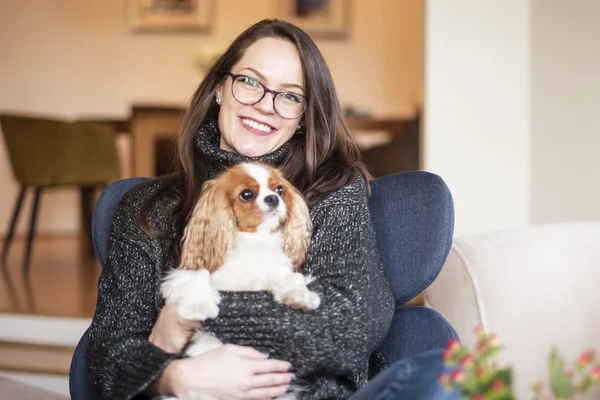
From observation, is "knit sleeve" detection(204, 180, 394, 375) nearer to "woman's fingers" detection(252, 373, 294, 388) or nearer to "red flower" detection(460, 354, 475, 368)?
"woman's fingers" detection(252, 373, 294, 388)

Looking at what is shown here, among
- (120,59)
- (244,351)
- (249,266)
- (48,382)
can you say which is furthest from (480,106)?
(120,59)

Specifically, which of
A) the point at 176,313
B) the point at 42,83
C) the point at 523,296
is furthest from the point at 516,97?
the point at 42,83

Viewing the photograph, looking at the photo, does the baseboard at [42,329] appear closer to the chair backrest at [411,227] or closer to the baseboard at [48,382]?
the baseboard at [48,382]

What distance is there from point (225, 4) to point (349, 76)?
1.47 meters

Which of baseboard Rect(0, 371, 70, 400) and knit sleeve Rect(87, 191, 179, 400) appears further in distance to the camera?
baseboard Rect(0, 371, 70, 400)

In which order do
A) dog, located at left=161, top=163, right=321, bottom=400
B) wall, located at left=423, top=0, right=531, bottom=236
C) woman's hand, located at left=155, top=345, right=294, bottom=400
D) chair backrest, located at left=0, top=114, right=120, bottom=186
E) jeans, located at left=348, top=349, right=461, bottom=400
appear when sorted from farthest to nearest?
chair backrest, located at left=0, top=114, right=120, bottom=186
wall, located at left=423, top=0, right=531, bottom=236
dog, located at left=161, top=163, right=321, bottom=400
woman's hand, located at left=155, top=345, right=294, bottom=400
jeans, located at left=348, top=349, right=461, bottom=400

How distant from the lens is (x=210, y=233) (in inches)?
66.2

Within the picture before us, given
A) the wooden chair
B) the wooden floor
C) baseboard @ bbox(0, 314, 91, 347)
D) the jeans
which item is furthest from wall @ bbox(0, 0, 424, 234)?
the jeans

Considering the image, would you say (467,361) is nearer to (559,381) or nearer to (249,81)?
(559,381)

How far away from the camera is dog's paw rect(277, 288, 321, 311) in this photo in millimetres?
1550

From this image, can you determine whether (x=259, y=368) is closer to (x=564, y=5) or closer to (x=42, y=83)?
(x=564, y=5)

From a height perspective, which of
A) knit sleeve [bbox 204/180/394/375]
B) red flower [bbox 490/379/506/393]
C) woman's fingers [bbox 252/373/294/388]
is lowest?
woman's fingers [bbox 252/373/294/388]

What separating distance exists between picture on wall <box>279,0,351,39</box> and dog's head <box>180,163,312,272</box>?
5865 millimetres

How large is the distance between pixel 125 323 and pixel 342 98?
618 cm
